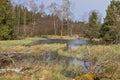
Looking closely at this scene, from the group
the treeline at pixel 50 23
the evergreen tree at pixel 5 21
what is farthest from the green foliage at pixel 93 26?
the evergreen tree at pixel 5 21

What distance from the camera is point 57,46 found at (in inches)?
1238

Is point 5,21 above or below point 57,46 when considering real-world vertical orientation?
above

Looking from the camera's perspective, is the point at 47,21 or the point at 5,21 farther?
the point at 47,21

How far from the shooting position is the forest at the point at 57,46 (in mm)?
12711

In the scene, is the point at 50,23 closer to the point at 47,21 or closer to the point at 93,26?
the point at 47,21

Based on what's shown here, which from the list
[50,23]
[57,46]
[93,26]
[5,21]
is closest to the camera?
[57,46]

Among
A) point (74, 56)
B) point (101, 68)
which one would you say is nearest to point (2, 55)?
point (101, 68)

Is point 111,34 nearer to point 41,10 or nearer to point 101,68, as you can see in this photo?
point 101,68

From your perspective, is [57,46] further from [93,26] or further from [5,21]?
[93,26]

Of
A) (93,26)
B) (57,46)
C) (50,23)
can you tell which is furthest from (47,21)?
(57,46)

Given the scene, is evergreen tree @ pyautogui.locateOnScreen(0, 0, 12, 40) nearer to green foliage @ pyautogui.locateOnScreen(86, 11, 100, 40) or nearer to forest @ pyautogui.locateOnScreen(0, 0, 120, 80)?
forest @ pyautogui.locateOnScreen(0, 0, 120, 80)

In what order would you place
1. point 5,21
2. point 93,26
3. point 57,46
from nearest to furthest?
point 57,46 < point 5,21 < point 93,26

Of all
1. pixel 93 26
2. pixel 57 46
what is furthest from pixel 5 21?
pixel 93 26

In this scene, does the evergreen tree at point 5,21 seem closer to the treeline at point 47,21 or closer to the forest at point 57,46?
the forest at point 57,46
